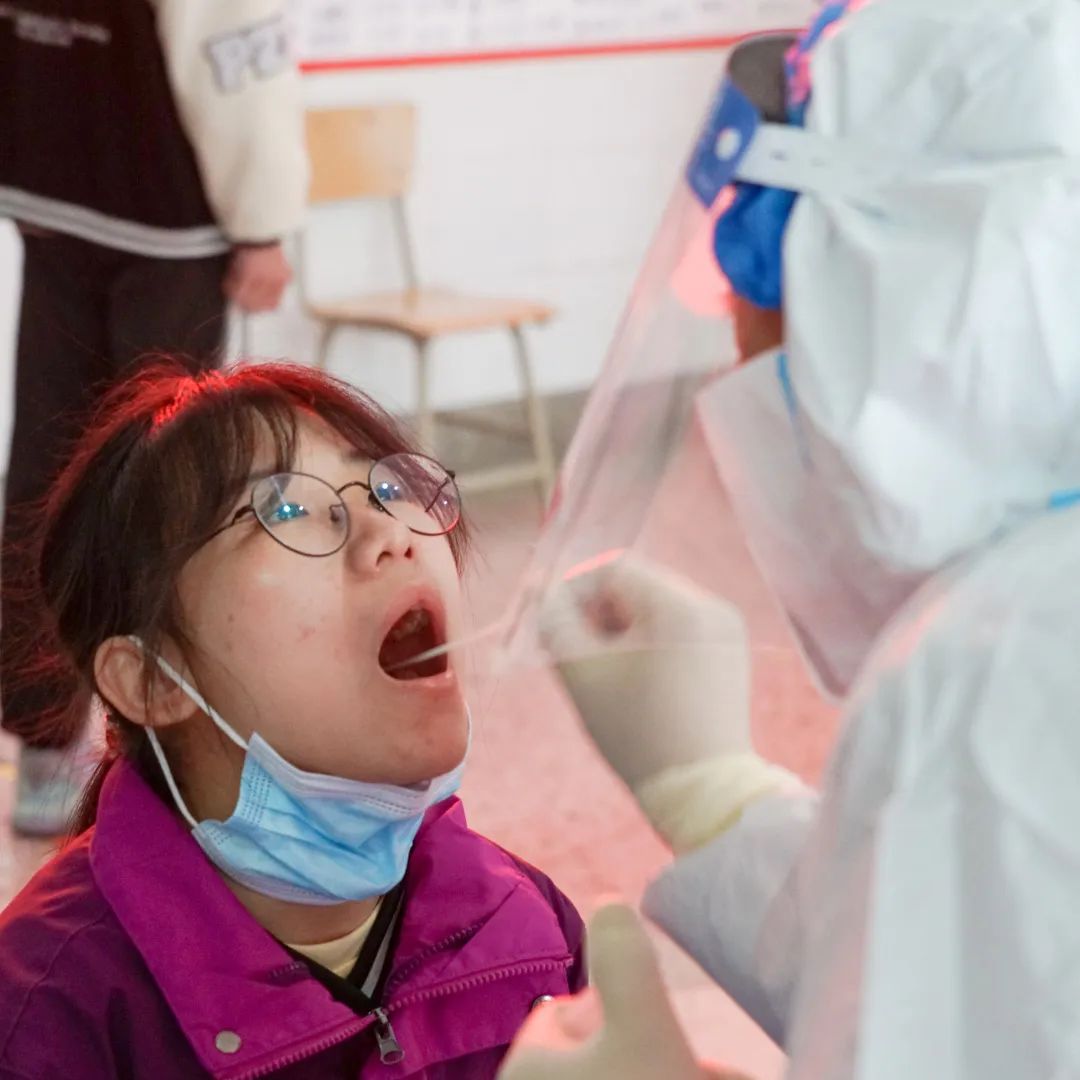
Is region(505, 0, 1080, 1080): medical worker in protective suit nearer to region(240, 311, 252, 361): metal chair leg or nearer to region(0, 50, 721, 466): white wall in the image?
region(240, 311, 252, 361): metal chair leg

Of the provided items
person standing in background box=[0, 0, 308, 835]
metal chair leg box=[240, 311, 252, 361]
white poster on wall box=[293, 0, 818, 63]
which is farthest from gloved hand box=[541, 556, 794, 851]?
white poster on wall box=[293, 0, 818, 63]

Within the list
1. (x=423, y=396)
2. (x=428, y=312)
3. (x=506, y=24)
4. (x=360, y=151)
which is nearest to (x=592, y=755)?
(x=423, y=396)

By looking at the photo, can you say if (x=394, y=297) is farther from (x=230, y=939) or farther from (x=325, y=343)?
(x=230, y=939)

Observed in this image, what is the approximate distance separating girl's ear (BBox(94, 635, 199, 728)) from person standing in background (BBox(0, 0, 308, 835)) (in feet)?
3.14

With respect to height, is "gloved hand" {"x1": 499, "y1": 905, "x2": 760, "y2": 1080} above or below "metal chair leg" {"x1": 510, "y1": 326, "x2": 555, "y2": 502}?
above

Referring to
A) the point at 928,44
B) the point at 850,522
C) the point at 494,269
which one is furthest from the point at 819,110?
the point at 494,269

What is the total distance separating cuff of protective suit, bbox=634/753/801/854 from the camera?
93cm

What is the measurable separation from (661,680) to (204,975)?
0.37 m

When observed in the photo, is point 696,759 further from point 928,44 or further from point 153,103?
point 153,103

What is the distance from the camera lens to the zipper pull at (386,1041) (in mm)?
1061

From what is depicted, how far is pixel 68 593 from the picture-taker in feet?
3.88

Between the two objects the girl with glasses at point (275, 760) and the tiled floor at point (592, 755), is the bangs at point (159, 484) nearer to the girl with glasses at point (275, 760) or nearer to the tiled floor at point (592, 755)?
the girl with glasses at point (275, 760)

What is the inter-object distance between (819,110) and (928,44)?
0.06 metres

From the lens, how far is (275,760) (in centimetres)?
113
